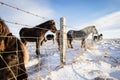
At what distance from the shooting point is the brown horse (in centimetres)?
237

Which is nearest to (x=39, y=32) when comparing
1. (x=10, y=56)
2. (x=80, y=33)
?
(x=80, y=33)

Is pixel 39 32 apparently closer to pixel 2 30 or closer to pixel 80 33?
pixel 80 33

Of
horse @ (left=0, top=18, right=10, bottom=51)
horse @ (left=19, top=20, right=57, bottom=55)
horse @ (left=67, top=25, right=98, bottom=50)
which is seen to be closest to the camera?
horse @ (left=0, top=18, right=10, bottom=51)

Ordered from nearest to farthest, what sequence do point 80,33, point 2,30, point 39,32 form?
point 2,30
point 39,32
point 80,33

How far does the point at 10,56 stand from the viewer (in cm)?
243

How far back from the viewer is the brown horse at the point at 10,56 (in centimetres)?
237

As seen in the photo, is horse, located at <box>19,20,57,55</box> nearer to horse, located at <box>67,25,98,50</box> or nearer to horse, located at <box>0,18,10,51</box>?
horse, located at <box>67,25,98,50</box>

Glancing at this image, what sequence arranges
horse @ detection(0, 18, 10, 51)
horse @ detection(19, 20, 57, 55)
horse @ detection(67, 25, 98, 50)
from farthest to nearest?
horse @ detection(67, 25, 98, 50) → horse @ detection(19, 20, 57, 55) → horse @ detection(0, 18, 10, 51)

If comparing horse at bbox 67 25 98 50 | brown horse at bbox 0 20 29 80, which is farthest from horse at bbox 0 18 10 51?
horse at bbox 67 25 98 50

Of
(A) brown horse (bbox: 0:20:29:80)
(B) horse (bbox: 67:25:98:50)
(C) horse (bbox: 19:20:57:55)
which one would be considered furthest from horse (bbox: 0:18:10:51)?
(B) horse (bbox: 67:25:98:50)

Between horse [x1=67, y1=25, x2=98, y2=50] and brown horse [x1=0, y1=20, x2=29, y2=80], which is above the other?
horse [x1=67, y1=25, x2=98, y2=50]

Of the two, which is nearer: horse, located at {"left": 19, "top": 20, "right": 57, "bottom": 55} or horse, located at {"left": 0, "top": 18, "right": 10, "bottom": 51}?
horse, located at {"left": 0, "top": 18, "right": 10, "bottom": 51}

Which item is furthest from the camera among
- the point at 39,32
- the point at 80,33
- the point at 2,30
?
the point at 80,33

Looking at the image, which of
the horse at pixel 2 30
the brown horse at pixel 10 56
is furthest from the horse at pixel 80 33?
the horse at pixel 2 30
